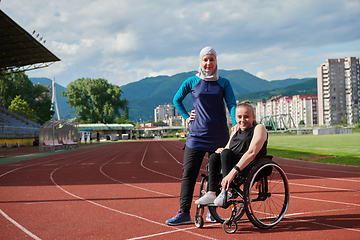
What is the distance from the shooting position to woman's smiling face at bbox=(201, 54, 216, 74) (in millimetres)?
3826

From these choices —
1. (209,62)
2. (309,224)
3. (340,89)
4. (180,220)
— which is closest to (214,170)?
(180,220)

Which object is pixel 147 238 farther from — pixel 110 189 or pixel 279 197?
pixel 110 189

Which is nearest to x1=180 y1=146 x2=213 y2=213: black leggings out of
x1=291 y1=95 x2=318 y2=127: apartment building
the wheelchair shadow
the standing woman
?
the standing woman

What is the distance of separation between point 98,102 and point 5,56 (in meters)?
45.0

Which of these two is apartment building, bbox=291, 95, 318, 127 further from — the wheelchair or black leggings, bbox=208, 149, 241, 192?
black leggings, bbox=208, 149, 241, 192

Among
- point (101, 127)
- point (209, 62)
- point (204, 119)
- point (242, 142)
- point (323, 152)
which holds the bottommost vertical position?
point (323, 152)

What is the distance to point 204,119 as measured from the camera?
379cm

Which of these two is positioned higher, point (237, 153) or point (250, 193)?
point (237, 153)

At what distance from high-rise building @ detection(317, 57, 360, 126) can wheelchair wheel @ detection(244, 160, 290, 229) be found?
151 m

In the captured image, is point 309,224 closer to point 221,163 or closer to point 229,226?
point 229,226

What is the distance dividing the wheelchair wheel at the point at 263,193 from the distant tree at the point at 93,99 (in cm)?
7313

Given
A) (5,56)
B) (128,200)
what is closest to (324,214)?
(128,200)

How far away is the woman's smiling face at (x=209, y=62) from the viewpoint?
3.83 meters

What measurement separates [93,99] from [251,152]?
246ft
